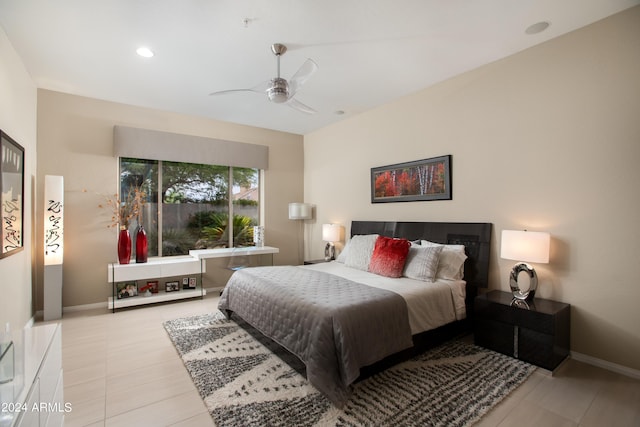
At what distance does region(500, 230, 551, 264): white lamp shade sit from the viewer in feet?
8.45

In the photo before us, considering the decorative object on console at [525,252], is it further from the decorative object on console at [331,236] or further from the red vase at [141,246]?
the red vase at [141,246]

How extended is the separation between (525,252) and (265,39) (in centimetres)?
287

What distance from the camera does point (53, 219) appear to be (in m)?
3.57

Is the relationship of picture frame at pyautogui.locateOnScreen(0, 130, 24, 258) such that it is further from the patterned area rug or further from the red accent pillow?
the red accent pillow

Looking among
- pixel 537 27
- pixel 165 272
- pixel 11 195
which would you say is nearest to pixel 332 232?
pixel 165 272

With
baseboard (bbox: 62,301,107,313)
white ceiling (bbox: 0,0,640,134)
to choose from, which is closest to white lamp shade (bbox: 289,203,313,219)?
white ceiling (bbox: 0,0,640,134)

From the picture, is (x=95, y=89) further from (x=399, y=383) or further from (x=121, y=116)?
(x=399, y=383)

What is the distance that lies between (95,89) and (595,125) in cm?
514

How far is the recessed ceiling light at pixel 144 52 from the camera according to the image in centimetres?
283

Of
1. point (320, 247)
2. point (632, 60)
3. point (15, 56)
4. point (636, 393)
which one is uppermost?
point (15, 56)

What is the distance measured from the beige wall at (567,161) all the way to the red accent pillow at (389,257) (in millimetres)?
701

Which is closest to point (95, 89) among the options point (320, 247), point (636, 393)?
point (320, 247)

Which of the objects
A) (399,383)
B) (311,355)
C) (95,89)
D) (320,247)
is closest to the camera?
(311,355)

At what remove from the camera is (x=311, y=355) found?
6.82ft
